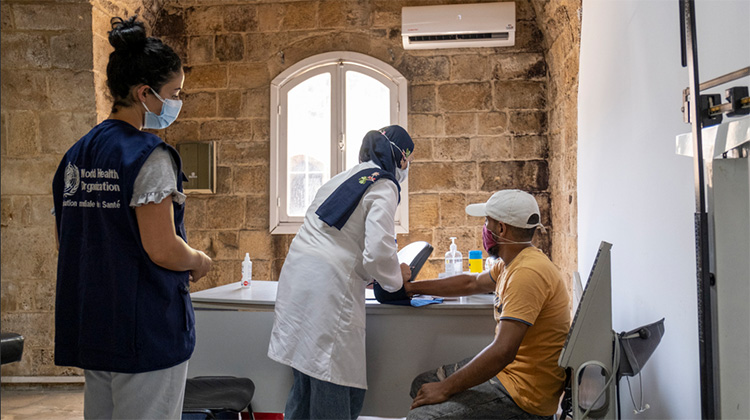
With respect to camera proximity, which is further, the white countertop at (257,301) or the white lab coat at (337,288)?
the white countertop at (257,301)

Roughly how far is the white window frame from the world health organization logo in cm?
325

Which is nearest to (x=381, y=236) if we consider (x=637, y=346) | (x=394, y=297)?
(x=394, y=297)

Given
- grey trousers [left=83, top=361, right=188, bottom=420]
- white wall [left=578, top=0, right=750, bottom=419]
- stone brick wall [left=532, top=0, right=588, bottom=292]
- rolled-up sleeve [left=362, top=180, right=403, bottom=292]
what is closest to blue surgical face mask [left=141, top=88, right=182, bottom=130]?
grey trousers [left=83, top=361, right=188, bottom=420]

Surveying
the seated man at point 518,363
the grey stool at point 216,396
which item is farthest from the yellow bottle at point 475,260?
the grey stool at point 216,396

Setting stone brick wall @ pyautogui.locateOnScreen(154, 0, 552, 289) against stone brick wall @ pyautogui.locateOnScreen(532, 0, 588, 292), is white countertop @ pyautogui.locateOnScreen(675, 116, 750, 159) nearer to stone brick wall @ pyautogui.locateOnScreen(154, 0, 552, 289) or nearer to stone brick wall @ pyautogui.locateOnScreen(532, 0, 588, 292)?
stone brick wall @ pyautogui.locateOnScreen(532, 0, 588, 292)

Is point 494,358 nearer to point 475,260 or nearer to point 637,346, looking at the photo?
point 637,346

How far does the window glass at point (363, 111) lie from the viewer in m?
4.72

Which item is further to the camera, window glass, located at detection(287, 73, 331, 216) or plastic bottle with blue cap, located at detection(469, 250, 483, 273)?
window glass, located at detection(287, 73, 331, 216)

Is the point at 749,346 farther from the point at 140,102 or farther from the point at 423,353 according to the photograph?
the point at 140,102

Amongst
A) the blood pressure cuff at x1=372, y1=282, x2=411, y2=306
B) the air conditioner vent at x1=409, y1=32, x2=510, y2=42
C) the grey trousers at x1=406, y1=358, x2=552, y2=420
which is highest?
the air conditioner vent at x1=409, y1=32, x2=510, y2=42

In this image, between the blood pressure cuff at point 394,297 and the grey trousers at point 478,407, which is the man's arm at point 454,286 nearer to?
the blood pressure cuff at point 394,297

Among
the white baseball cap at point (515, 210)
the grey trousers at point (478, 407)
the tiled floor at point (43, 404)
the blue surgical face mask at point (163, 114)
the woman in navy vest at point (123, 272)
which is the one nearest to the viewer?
the woman in navy vest at point (123, 272)

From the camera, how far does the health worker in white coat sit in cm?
203

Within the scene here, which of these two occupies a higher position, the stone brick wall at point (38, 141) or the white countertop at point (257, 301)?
the stone brick wall at point (38, 141)
